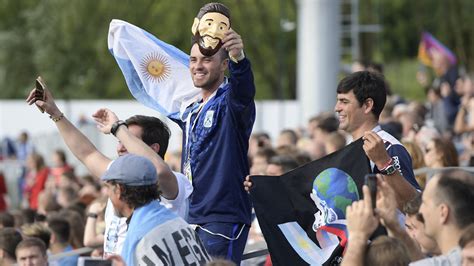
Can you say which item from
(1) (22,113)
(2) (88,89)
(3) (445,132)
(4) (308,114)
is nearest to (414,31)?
(2) (88,89)

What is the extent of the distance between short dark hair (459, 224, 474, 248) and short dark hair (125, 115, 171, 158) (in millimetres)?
2464

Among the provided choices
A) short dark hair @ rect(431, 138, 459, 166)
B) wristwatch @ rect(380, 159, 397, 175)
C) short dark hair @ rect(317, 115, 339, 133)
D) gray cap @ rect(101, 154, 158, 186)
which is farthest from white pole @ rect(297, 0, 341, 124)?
gray cap @ rect(101, 154, 158, 186)

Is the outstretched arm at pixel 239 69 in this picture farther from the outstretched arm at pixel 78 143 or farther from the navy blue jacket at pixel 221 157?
the outstretched arm at pixel 78 143

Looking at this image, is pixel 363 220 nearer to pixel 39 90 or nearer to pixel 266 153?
pixel 39 90

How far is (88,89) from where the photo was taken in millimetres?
46031

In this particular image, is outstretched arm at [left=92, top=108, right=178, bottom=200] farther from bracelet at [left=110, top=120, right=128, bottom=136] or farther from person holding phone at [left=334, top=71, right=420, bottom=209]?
person holding phone at [left=334, top=71, right=420, bottom=209]

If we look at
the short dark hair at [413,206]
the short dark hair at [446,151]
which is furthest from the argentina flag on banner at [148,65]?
the short dark hair at [446,151]

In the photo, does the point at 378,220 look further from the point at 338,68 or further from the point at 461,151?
the point at 338,68

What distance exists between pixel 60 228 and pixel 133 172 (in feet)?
17.7

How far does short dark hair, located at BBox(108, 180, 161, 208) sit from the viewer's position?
6133 mm

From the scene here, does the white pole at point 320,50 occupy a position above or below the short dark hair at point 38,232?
above

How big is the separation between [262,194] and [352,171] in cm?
56

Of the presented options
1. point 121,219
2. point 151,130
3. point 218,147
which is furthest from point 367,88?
point 121,219

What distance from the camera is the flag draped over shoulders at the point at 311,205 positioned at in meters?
7.27
